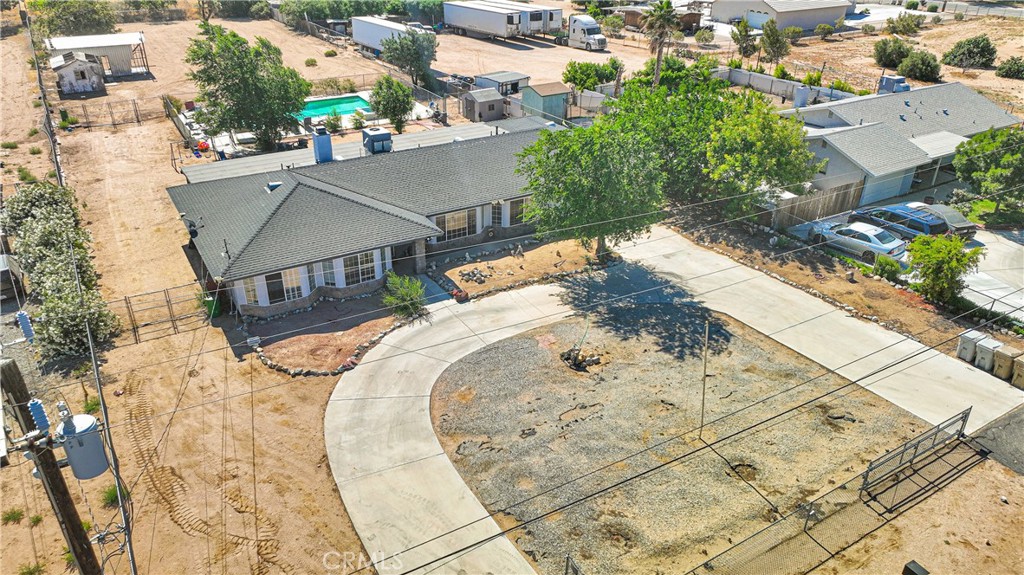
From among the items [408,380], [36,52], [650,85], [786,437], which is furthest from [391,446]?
[36,52]

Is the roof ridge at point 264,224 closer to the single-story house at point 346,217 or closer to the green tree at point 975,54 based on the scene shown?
the single-story house at point 346,217

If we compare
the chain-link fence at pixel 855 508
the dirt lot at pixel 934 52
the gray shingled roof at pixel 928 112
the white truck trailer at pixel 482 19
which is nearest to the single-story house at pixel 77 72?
the white truck trailer at pixel 482 19

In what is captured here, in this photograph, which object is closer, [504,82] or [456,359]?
[456,359]

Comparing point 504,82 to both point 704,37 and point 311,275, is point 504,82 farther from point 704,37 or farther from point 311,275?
point 704,37

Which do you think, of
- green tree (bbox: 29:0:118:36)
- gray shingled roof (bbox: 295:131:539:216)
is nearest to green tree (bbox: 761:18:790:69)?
gray shingled roof (bbox: 295:131:539:216)

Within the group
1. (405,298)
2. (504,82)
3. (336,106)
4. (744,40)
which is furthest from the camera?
(744,40)

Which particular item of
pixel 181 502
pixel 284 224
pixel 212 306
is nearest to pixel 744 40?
pixel 284 224
